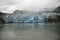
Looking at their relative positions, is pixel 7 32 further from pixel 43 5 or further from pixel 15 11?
pixel 43 5

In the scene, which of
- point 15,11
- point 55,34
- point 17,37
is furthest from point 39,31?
point 15,11

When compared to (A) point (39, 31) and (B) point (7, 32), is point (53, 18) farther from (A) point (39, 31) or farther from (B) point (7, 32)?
(B) point (7, 32)

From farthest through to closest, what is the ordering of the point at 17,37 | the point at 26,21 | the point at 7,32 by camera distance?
the point at 26,21
the point at 7,32
the point at 17,37

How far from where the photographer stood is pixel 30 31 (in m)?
3.03

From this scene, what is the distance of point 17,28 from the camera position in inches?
125

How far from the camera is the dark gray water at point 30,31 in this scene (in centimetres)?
274

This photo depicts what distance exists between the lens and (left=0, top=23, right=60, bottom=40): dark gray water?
8.99ft

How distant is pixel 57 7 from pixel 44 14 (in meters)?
0.37

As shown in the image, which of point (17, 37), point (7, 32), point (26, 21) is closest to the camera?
point (17, 37)

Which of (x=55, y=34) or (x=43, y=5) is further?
(x=43, y=5)

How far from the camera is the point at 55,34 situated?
113 inches

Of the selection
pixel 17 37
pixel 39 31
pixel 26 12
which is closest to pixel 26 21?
pixel 26 12

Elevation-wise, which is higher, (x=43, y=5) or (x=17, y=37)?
(x=43, y=5)

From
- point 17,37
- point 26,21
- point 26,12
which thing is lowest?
point 17,37
